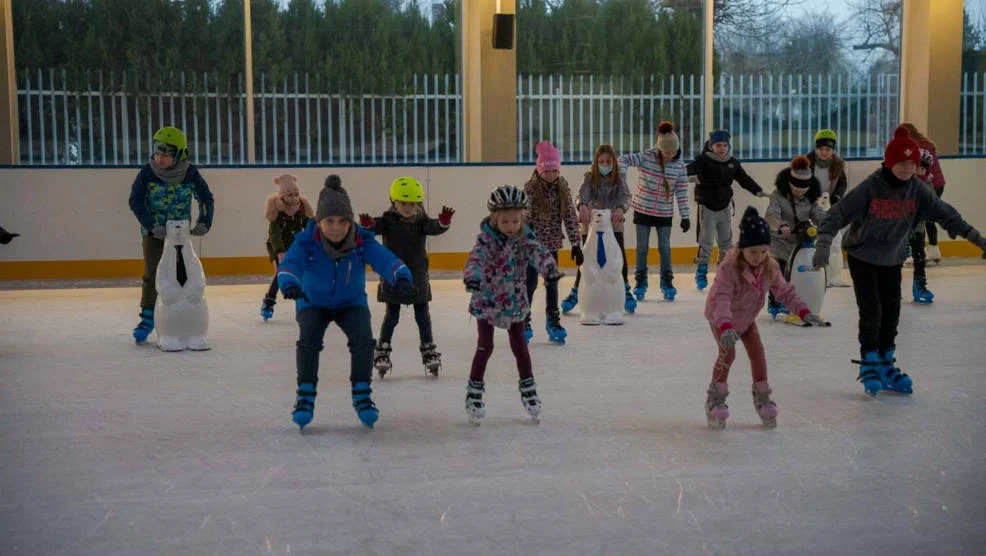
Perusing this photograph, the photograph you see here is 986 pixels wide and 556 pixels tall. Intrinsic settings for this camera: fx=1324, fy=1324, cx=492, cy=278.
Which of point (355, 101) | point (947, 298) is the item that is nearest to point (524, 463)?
point (947, 298)

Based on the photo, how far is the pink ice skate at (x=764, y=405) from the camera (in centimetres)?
627

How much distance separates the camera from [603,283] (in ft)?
33.7

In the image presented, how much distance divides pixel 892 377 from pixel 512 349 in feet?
7.15

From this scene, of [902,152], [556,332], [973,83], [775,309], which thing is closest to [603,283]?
[556,332]

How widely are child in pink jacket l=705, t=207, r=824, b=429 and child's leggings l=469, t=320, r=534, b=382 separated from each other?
901mm

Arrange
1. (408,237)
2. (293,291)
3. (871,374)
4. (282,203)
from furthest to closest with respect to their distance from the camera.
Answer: (282,203) < (408,237) < (871,374) < (293,291)

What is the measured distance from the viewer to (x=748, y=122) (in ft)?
55.3

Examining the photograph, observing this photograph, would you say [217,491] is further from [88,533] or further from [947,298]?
[947,298]

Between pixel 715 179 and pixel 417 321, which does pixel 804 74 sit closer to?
pixel 715 179

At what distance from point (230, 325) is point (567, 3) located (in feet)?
25.1

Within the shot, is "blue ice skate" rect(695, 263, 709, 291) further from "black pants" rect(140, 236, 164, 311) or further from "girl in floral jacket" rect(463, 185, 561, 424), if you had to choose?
"girl in floral jacket" rect(463, 185, 561, 424)

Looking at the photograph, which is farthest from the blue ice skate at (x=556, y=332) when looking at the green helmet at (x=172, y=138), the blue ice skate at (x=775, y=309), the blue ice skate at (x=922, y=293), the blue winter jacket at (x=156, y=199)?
the blue ice skate at (x=922, y=293)

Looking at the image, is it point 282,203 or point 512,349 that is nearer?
point 512,349

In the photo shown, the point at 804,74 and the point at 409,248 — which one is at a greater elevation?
the point at 804,74
